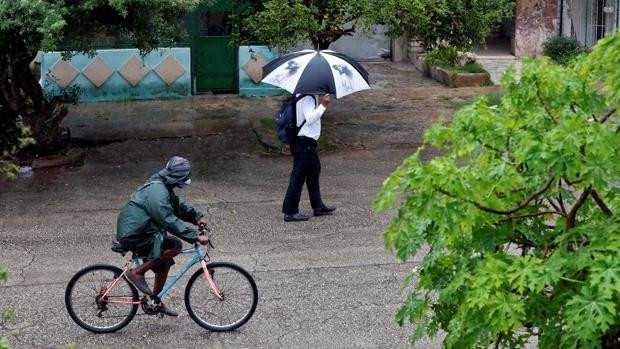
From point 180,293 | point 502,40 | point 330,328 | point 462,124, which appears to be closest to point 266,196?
point 180,293

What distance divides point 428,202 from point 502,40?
18.9 m

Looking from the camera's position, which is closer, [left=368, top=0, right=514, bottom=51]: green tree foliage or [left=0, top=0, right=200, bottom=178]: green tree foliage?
[left=0, top=0, right=200, bottom=178]: green tree foliage

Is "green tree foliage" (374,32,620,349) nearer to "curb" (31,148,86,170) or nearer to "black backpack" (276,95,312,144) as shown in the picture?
"black backpack" (276,95,312,144)

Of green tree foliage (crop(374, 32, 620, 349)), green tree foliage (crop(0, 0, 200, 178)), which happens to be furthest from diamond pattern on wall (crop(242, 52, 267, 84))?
green tree foliage (crop(374, 32, 620, 349))

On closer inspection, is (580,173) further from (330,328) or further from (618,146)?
(330,328)

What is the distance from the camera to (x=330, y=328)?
8.44 m

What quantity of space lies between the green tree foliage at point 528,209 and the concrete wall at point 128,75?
13.6 metres

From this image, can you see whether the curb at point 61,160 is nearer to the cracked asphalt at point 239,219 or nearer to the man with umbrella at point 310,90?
the cracked asphalt at point 239,219

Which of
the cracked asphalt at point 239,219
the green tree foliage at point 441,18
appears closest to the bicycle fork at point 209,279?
the cracked asphalt at point 239,219

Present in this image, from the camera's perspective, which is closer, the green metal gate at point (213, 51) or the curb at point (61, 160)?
the curb at point (61, 160)

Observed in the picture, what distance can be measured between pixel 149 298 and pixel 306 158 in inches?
141

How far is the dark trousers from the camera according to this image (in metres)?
11.5

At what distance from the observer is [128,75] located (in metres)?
18.2

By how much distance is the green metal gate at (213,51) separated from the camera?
18172 millimetres
